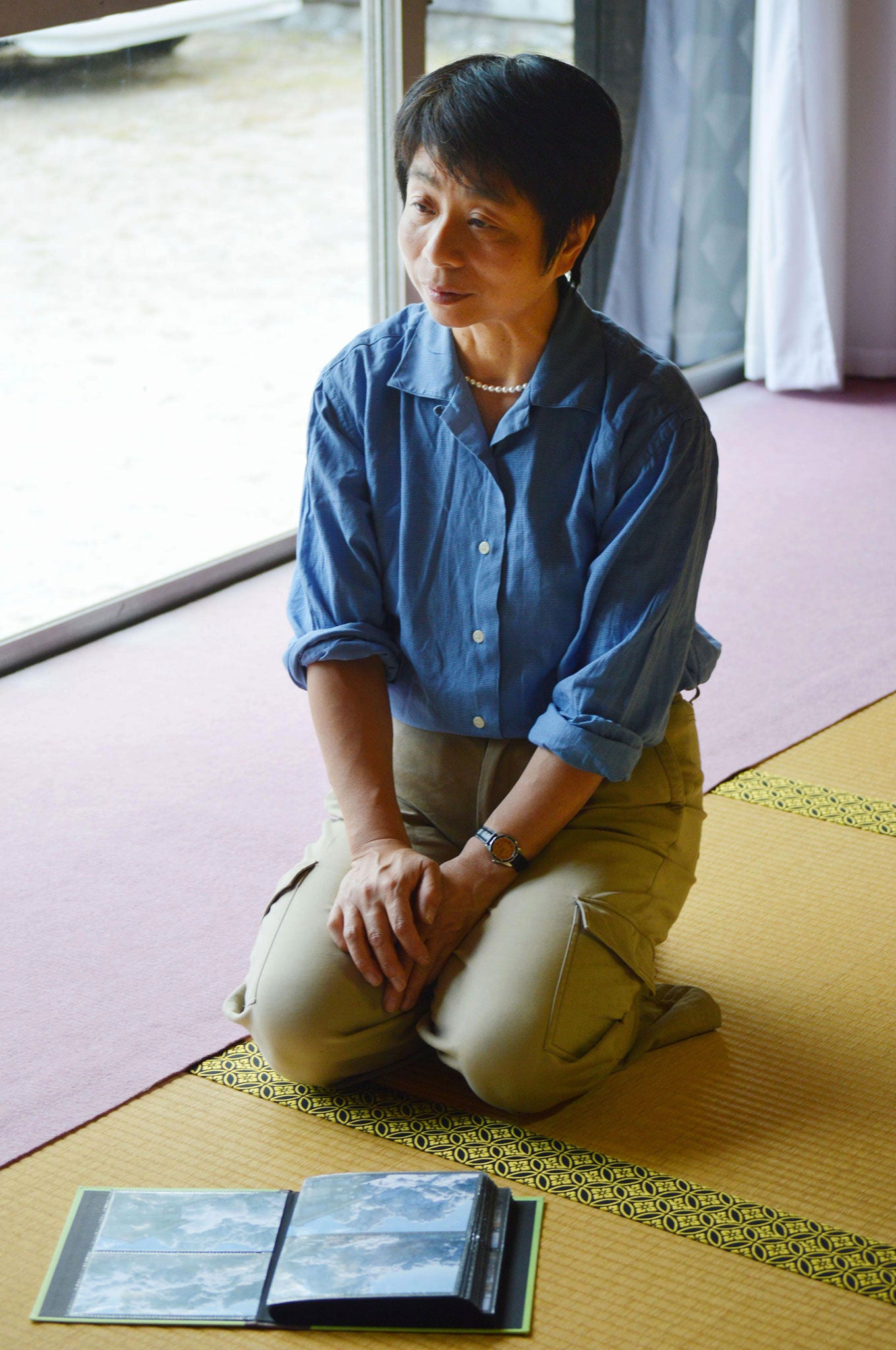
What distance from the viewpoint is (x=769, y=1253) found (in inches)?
54.5

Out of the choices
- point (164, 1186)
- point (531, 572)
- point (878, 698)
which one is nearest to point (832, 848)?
point (878, 698)

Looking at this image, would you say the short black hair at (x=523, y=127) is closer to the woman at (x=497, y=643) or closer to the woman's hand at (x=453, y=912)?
the woman at (x=497, y=643)

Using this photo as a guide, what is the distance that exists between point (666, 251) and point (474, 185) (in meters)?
2.81

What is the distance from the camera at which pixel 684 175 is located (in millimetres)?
4109

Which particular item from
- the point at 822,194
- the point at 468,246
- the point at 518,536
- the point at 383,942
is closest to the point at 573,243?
the point at 468,246

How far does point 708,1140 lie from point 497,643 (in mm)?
520

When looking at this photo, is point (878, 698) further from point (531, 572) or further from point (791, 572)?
point (531, 572)

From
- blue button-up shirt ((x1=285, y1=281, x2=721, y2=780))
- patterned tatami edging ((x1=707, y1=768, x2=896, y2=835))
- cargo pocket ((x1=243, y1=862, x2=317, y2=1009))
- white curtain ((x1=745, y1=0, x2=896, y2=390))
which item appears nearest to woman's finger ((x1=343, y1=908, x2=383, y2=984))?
cargo pocket ((x1=243, y1=862, x2=317, y2=1009))

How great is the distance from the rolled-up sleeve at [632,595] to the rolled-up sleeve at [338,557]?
0.21 metres

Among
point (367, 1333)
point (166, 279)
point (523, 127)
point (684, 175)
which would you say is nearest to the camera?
point (367, 1333)

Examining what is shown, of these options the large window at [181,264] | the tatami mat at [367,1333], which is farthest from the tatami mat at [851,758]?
the large window at [181,264]

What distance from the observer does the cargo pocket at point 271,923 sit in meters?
1.59

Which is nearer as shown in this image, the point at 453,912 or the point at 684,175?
the point at 453,912

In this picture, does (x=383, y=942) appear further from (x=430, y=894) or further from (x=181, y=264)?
(x=181, y=264)
